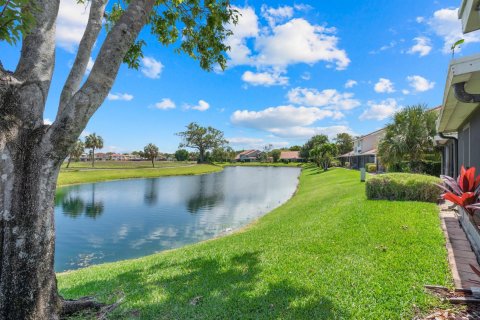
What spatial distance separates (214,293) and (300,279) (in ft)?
4.38

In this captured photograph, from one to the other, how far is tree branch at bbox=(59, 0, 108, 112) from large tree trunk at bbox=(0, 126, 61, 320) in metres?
0.70

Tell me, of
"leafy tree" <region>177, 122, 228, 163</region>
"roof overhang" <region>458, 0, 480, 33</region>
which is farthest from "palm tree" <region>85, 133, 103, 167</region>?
"roof overhang" <region>458, 0, 480, 33</region>

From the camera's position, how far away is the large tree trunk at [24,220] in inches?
104

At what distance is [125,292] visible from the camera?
4516 millimetres

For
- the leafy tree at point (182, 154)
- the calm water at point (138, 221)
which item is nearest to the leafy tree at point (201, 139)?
the leafy tree at point (182, 154)

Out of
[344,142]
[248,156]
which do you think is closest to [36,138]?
[344,142]

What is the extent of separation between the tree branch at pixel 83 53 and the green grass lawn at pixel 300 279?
290 centimetres

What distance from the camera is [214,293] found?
13.4ft

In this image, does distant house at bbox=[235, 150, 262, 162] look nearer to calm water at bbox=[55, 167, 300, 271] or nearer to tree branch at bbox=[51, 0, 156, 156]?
calm water at bbox=[55, 167, 300, 271]

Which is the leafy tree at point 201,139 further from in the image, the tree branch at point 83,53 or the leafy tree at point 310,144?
the tree branch at point 83,53

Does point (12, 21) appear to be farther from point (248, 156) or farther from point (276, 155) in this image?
point (248, 156)

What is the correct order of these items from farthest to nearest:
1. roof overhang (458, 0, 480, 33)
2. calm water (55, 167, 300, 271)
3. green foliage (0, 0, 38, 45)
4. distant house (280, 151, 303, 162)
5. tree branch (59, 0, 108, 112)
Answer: distant house (280, 151, 303, 162) → calm water (55, 167, 300, 271) → roof overhang (458, 0, 480, 33) → tree branch (59, 0, 108, 112) → green foliage (0, 0, 38, 45)

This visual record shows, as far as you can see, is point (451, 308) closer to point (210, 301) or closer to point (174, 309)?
point (210, 301)

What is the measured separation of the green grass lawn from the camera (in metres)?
3.48
